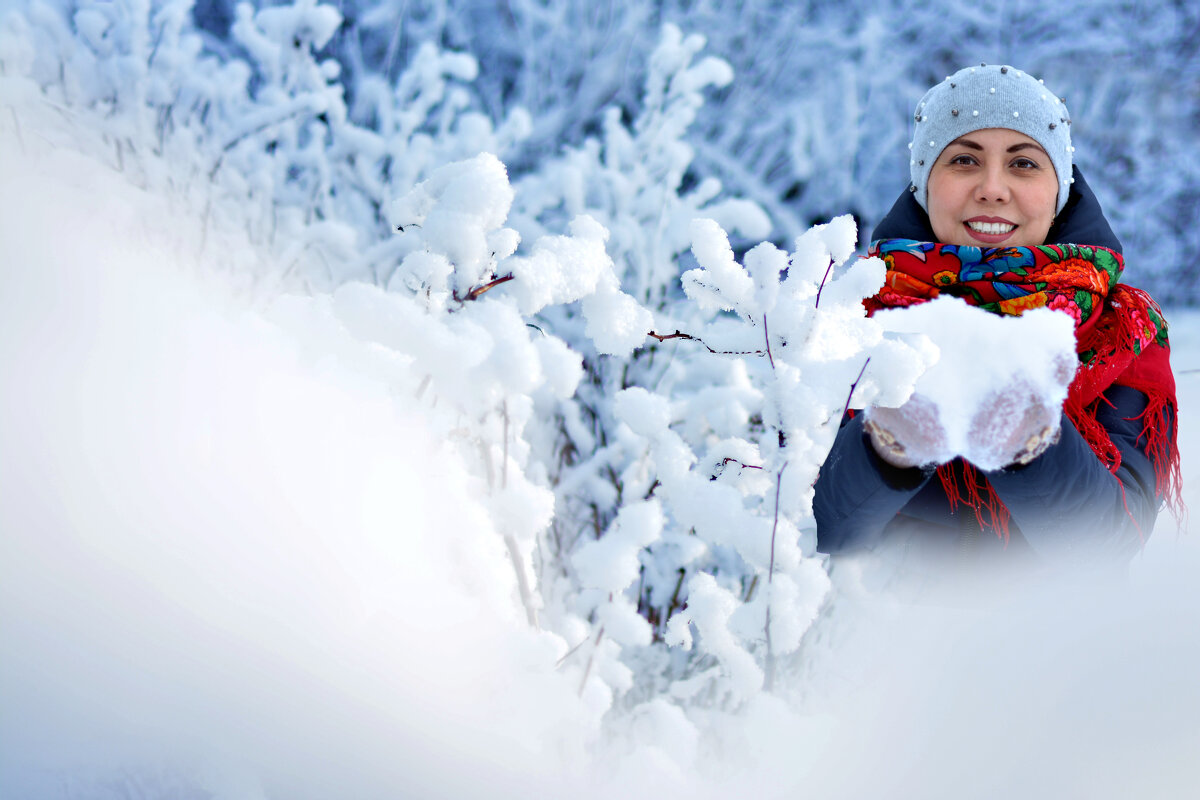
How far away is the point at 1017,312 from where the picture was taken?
1250 millimetres

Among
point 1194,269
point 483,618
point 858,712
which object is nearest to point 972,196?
point 858,712

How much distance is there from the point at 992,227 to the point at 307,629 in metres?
1.29

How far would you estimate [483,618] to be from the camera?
3.12 ft

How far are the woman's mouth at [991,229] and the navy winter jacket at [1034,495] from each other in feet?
0.36

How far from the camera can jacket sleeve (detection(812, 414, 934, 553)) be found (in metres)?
1.02

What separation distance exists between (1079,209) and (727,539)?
103 centimetres

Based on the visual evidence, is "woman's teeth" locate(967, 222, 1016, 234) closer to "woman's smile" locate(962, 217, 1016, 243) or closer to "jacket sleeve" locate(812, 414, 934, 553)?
"woman's smile" locate(962, 217, 1016, 243)

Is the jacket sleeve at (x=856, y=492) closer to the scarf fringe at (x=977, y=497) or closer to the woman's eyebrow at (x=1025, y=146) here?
the scarf fringe at (x=977, y=497)

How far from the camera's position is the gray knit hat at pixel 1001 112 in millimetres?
1363

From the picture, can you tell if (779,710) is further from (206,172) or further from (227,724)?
(206,172)

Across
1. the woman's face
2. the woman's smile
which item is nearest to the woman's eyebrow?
the woman's face

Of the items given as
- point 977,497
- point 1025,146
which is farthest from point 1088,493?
point 1025,146

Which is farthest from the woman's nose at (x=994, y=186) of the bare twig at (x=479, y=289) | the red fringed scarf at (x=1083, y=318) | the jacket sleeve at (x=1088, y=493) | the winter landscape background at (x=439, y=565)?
the bare twig at (x=479, y=289)

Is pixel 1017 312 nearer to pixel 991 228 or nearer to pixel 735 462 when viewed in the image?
pixel 991 228
